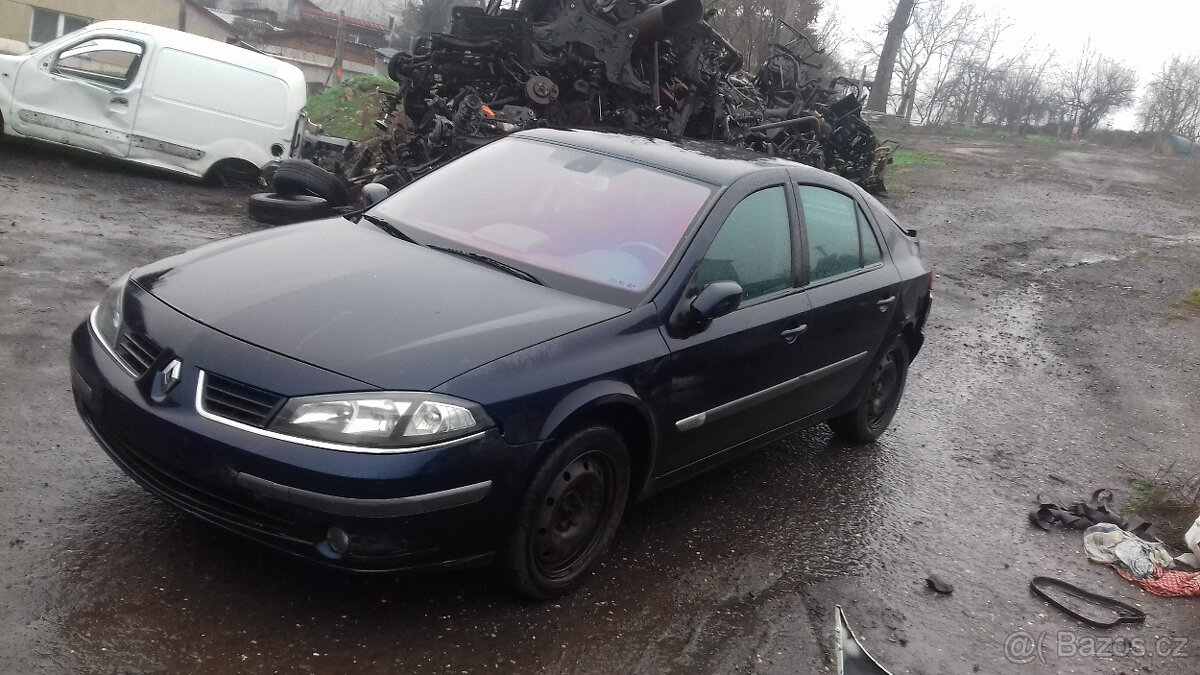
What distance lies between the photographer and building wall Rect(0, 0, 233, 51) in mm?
33438

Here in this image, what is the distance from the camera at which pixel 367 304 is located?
3.39 metres

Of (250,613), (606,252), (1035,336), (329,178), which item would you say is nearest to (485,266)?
(606,252)

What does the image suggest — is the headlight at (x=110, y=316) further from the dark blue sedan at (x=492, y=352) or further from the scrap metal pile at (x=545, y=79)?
the scrap metal pile at (x=545, y=79)

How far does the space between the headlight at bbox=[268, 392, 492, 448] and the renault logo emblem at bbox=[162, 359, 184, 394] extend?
397mm

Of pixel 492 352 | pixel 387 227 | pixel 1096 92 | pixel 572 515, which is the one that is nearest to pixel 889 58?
pixel 1096 92

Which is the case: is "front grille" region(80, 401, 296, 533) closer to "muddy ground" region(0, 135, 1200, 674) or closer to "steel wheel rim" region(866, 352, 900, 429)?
"muddy ground" region(0, 135, 1200, 674)

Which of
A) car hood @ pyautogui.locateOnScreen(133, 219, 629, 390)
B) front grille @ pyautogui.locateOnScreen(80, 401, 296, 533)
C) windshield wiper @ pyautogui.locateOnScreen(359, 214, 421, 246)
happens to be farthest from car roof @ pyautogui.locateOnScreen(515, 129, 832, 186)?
front grille @ pyautogui.locateOnScreen(80, 401, 296, 533)

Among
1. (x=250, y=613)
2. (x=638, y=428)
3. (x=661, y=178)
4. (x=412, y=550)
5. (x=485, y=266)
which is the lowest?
(x=250, y=613)

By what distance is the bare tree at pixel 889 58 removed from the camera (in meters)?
36.1

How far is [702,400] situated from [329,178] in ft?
21.8

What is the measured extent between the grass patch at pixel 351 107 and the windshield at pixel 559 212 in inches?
485

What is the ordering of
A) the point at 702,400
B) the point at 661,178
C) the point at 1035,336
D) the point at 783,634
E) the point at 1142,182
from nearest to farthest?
the point at 783,634, the point at 702,400, the point at 661,178, the point at 1035,336, the point at 1142,182

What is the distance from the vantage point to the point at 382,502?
2.92 m

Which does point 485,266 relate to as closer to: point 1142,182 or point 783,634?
point 783,634
